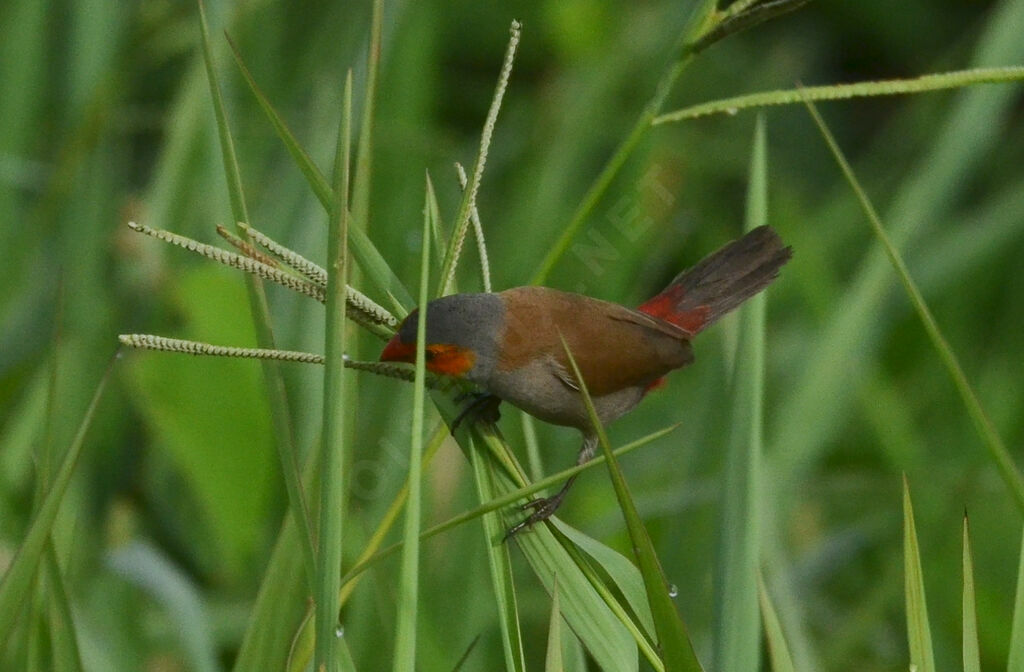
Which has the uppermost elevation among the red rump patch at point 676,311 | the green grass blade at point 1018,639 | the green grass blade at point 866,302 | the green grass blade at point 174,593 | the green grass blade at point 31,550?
the green grass blade at point 866,302

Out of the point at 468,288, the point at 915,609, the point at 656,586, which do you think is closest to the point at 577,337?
the point at 915,609

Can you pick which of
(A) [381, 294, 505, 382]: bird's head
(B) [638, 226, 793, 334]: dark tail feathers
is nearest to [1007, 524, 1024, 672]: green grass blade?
(A) [381, 294, 505, 382]: bird's head

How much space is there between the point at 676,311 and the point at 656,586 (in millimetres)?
1303

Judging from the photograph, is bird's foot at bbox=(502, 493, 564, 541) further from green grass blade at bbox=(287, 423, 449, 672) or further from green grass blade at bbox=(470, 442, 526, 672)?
green grass blade at bbox=(287, 423, 449, 672)

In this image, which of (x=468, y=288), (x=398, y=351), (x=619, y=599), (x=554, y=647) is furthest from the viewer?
(x=468, y=288)

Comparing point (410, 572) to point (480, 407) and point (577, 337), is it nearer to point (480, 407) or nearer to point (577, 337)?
point (480, 407)

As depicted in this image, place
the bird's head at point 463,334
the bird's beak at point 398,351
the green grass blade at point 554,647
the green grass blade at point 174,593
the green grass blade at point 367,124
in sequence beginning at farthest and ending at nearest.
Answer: the green grass blade at point 174,593 < the bird's head at point 463,334 < the bird's beak at point 398,351 < the green grass blade at point 367,124 < the green grass blade at point 554,647

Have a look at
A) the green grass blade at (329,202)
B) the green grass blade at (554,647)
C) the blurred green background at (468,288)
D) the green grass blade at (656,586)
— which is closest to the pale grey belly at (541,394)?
the blurred green background at (468,288)

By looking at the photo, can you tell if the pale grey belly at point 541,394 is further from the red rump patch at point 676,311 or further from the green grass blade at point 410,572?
the green grass blade at point 410,572

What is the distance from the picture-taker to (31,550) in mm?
1365

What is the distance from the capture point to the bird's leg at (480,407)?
5.73ft

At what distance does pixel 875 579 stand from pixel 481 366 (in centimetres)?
186

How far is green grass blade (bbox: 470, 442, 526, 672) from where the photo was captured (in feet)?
4.41

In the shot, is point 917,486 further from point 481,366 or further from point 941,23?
point 941,23
